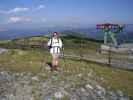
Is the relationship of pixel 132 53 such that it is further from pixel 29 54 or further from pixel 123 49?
pixel 29 54

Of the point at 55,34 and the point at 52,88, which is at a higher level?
the point at 55,34

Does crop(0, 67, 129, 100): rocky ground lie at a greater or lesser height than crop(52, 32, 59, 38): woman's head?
lesser

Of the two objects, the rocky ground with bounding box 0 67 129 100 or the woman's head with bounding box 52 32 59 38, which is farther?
the woman's head with bounding box 52 32 59 38

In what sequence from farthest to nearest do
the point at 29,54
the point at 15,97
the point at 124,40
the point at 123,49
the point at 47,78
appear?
the point at 124,40, the point at 123,49, the point at 29,54, the point at 47,78, the point at 15,97

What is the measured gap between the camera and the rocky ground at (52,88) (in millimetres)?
15844

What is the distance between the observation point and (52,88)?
16.4 meters

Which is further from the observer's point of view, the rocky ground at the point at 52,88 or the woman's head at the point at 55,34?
the woman's head at the point at 55,34

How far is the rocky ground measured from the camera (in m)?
15.8

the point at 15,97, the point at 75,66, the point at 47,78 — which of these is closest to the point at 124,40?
the point at 75,66

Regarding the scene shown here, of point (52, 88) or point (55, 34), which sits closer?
point (52, 88)

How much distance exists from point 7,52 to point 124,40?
19613 mm

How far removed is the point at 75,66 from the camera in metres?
23.5

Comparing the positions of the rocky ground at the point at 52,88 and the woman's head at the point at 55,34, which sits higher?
the woman's head at the point at 55,34

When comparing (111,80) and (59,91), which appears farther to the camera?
(111,80)
